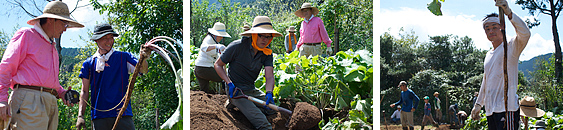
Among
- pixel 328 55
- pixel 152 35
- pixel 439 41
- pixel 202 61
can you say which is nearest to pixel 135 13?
pixel 152 35

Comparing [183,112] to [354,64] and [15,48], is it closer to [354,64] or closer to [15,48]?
[15,48]

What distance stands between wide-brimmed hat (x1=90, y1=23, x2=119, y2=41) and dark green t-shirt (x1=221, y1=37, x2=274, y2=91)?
958mm

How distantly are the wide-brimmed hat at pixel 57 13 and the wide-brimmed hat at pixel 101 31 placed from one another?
5.8 inches

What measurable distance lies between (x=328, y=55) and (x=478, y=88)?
1.43 meters

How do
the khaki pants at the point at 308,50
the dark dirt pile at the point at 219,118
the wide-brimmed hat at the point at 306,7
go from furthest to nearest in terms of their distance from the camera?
1. the khaki pants at the point at 308,50
2. the wide-brimmed hat at the point at 306,7
3. the dark dirt pile at the point at 219,118

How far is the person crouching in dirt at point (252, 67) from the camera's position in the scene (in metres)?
3.47

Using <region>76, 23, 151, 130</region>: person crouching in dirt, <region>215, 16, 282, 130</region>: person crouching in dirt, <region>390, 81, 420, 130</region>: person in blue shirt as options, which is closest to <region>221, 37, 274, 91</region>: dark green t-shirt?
<region>215, 16, 282, 130</region>: person crouching in dirt

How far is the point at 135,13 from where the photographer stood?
381 centimetres

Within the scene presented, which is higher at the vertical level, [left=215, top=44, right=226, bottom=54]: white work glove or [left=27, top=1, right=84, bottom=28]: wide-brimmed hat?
[left=27, top=1, right=84, bottom=28]: wide-brimmed hat

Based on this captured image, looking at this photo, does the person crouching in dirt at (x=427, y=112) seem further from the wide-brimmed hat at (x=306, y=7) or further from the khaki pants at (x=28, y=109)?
the khaki pants at (x=28, y=109)

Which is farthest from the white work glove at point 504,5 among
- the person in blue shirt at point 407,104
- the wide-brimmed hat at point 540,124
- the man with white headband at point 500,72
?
the person in blue shirt at point 407,104

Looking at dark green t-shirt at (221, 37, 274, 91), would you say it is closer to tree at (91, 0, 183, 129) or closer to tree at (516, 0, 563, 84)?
tree at (91, 0, 183, 129)

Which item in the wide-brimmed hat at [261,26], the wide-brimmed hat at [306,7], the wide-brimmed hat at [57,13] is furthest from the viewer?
the wide-brimmed hat at [306,7]

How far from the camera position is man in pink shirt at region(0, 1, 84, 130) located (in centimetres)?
289
